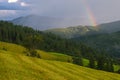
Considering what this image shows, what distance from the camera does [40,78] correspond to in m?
43.0

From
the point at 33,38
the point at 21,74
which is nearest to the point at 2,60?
the point at 21,74

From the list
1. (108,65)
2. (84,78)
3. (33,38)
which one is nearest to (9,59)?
(84,78)

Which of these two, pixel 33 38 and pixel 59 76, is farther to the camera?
pixel 33 38

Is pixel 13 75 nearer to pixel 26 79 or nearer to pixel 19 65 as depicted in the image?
pixel 26 79

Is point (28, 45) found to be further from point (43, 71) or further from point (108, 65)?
point (43, 71)

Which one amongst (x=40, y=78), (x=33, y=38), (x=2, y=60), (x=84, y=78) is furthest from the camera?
(x=33, y=38)

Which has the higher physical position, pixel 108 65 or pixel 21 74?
pixel 21 74

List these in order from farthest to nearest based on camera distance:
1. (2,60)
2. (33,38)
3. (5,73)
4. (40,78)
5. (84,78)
Result: 1. (33,38)
2. (84,78)
3. (2,60)
4. (40,78)
5. (5,73)

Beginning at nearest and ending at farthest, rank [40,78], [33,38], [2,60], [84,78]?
[40,78], [2,60], [84,78], [33,38]

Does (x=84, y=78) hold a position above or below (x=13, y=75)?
below

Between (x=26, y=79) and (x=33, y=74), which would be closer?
(x=26, y=79)

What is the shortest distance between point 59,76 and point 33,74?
5837mm

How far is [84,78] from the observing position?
54.0m

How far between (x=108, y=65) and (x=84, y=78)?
382 ft
